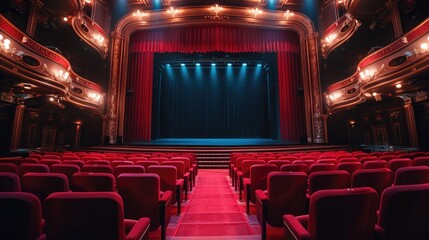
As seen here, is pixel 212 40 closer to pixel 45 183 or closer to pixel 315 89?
pixel 315 89

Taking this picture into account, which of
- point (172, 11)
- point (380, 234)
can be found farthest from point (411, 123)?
point (172, 11)

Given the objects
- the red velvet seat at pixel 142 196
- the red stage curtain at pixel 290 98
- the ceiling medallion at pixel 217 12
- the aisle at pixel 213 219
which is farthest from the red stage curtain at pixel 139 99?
the red velvet seat at pixel 142 196

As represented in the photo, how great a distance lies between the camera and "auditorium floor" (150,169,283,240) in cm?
224

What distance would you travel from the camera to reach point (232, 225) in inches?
97.6

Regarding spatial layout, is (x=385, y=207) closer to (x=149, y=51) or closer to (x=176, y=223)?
(x=176, y=223)

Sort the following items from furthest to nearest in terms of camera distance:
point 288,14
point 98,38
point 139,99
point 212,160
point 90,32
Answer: point 139,99 → point 288,14 → point 98,38 → point 90,32 → point 212,160

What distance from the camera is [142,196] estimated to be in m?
1.96

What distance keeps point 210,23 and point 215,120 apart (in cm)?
757

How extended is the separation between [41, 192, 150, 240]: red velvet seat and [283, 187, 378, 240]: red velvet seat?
106 centimetres

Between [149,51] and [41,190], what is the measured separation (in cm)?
1110

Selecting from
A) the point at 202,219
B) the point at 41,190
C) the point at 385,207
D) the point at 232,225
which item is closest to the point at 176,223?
→ the point at 202,219

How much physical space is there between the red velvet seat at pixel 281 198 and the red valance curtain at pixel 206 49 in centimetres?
1020

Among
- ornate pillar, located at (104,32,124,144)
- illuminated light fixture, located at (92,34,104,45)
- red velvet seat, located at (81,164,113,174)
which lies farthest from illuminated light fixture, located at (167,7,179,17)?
red velvet seat, located at (81,164,113,174)

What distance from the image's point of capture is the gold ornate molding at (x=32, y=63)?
16.9 ft
